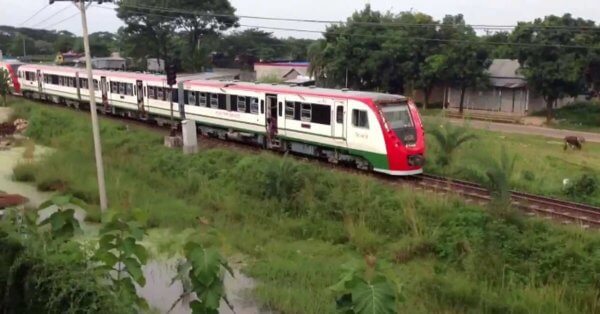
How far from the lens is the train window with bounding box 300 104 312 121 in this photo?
16772mm

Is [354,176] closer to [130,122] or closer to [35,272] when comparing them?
[35,272]

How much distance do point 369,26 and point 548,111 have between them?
12193mm

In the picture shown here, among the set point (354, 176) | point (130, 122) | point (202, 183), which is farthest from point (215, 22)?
point (354, 176)

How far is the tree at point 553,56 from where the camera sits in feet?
107

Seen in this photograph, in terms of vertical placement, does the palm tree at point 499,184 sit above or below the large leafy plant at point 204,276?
below

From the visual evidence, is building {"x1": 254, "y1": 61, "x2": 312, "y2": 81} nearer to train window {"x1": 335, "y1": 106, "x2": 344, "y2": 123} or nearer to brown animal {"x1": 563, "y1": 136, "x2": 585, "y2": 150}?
brown animal {"x1": 563, "y1": 136, "x2": 585, "y2": 150}

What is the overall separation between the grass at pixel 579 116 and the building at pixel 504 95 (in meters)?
1.05

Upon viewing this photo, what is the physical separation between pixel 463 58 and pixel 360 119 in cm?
2412

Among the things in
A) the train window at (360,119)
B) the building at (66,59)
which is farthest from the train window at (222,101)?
the building at (66,59)

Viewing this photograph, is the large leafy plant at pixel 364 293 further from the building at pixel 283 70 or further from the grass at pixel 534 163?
the building at pixel 283 70

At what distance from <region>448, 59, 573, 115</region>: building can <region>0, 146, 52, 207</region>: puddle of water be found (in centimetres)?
2693

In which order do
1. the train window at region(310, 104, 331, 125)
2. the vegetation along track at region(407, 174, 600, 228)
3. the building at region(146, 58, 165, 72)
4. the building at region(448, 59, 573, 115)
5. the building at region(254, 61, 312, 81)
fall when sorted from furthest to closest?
1. the building at region(146, 58, 165, 72)
2. the building at region(254, 61, 312, 81)
3. the building at region(448, 59, 573, 115)
4. the train window at region(310, 104, 331, 125)
5. the vegetation along track at region(407, 174, 600, 228)

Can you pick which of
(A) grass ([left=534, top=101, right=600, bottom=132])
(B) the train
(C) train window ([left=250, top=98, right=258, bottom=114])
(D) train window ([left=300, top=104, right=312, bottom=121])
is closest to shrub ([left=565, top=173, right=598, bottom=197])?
(B) the train

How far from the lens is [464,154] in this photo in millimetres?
17562
